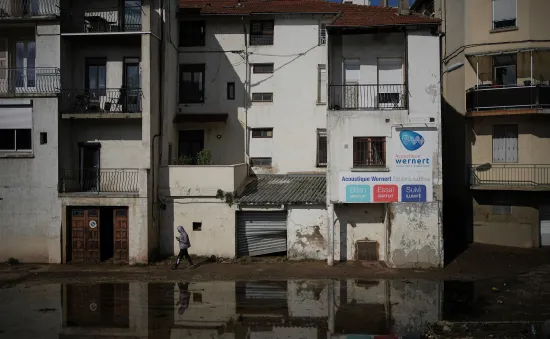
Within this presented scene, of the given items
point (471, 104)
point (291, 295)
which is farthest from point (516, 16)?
point (291, 295)

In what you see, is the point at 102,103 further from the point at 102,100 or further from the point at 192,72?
the point at 192,72

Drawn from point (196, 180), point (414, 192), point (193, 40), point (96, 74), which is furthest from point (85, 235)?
point (414, 192)

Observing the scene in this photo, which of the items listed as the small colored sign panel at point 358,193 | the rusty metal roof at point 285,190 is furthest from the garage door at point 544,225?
the rusty metal roof at point 285,190

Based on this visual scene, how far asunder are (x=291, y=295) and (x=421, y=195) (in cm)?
671

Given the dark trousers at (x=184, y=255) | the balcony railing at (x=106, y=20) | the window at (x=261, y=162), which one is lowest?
the dark trousers at (x=184, y=255)

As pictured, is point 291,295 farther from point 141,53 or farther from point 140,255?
point 141,53

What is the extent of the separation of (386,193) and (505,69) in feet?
29.1

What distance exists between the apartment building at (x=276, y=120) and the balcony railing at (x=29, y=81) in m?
5.16

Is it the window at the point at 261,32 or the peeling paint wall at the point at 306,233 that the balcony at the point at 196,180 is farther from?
the window at the point at 261,32

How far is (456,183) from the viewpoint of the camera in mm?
24750

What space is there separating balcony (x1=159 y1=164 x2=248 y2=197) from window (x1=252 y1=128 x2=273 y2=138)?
4.40 metres

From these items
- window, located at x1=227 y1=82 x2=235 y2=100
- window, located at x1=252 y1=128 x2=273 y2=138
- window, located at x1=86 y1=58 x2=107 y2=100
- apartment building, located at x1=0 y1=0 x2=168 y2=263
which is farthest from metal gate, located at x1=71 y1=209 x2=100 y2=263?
window, located at x1=227 y1=82 x2=235 y2=100

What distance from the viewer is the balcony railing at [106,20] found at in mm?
22297

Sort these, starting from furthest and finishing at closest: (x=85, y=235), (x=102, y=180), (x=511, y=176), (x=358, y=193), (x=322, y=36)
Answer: (x=322, y=36)
(x=102, y=180)
(x=511, y=176)
(x=85, y=235)
(x=358, y=193)
